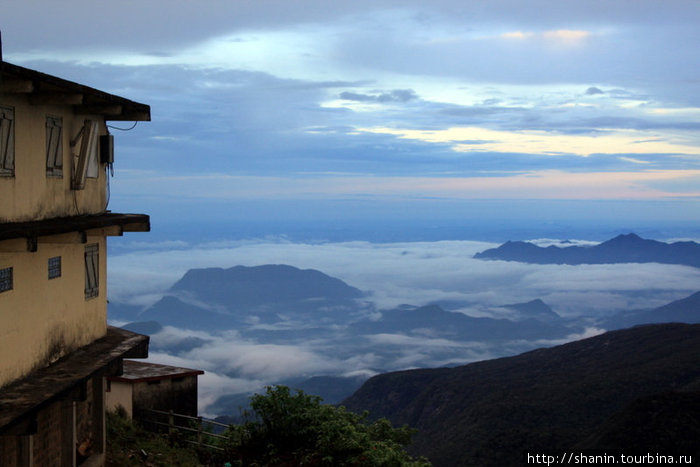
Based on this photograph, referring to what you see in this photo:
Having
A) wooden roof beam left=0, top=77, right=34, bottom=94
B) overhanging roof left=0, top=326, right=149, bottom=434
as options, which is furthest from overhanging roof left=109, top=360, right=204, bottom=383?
wooden roof beam left=0, top=77, right=34, bottom=94

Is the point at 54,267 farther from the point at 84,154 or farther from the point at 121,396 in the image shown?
the point at 121,396

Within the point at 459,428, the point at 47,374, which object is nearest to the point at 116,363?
the point at 47,374

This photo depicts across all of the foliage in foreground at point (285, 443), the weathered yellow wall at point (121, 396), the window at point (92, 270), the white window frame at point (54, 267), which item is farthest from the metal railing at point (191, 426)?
the white window frame at point (54, 267)

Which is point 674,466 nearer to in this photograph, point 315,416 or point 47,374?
point 315,416

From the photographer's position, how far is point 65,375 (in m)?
12.2

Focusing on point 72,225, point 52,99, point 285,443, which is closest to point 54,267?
point 72,225

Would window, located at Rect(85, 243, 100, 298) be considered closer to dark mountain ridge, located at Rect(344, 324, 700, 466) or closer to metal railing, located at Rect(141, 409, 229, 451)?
metal railing, located at Rect(141, 409, 229, 451)

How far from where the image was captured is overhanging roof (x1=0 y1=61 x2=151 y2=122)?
34.3 feet

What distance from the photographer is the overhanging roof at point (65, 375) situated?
10.4 metres

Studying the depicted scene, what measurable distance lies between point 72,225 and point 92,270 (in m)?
2.99

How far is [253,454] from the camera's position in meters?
18.1

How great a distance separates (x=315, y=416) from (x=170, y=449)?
4.70 meters

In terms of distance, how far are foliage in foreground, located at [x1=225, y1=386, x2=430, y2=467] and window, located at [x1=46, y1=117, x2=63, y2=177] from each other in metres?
8.39

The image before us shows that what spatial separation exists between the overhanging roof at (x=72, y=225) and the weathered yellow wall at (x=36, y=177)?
0.20 m
